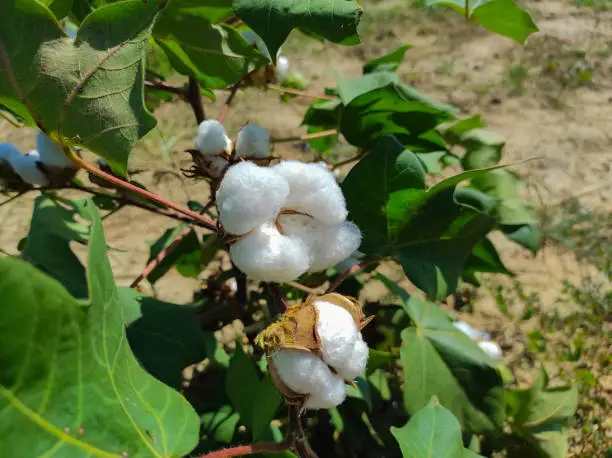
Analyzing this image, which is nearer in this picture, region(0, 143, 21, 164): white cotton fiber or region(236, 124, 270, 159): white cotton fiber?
region(236, 124, 270, 159): white cotton fiber

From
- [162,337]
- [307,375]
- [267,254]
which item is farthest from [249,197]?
[162,337]

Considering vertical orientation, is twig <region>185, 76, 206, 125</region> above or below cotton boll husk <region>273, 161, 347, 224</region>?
below

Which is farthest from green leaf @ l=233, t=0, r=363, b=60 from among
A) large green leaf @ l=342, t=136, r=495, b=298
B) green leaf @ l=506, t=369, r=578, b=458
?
green leaf @ l=506, t=369, r=578, b=458

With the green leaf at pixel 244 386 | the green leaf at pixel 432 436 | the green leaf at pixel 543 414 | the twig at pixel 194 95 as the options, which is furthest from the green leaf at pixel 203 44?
the green leaf at pixel 543 414

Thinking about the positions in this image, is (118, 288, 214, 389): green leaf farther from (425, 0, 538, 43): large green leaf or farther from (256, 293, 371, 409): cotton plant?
(425, 0, 538, 43): large green leaf

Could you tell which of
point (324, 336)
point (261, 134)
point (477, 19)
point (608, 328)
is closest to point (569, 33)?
point (608, 328)

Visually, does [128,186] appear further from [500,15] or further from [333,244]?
[500,15]

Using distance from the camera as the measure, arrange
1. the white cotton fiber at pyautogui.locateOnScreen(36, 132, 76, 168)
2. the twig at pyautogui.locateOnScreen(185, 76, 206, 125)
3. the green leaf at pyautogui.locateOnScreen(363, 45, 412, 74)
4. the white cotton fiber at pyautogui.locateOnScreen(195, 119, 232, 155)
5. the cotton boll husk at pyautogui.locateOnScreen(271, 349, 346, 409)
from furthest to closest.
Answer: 1. the green leaf at pyautogui.locateOnScreen(363, 45, 412, 74)
2. the twig at pyautogui.locateOnScreen(185, 76, 206, 125)
3. the white cotton fiber at pyautogui.locateOnScreen(36, 132, 76, 168)
4. the white cotton fiber at pyautogui.locateOnScreen(195, 119, 232, 155)
5. the cotton boll husk at pyautogui.locateOnScreen(271, 349, 346, 409)

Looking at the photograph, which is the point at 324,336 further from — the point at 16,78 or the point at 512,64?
the point at 512,64
